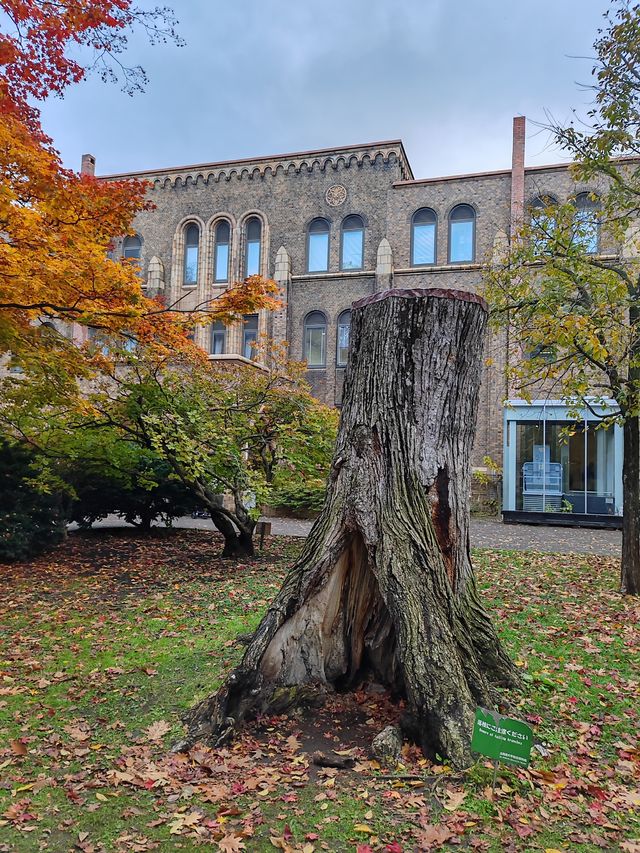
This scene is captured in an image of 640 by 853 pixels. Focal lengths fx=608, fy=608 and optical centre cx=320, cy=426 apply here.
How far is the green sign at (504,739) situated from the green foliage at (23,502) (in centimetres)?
909

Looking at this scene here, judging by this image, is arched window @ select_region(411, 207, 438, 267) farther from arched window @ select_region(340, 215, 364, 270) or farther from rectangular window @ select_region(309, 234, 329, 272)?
rectangular window @ select_region(309, 234, 329, 272)

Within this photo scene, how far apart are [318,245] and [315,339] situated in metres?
4.27

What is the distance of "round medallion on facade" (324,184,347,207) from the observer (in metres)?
26.8

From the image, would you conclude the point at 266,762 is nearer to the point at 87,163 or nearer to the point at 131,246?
the point at 131,246

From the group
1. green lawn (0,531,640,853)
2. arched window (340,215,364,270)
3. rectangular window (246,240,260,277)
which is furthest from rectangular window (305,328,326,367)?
green lawn (0,531,640,853)

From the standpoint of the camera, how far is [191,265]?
1140 inches

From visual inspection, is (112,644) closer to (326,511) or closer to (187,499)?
(326,511)

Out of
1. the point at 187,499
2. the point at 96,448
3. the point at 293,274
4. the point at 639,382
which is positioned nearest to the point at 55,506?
the point at 96,448

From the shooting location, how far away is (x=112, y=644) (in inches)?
253

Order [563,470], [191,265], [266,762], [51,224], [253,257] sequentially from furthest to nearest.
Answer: [191,265] < [253,257] < [563,470] < [51,224] < [266,762]

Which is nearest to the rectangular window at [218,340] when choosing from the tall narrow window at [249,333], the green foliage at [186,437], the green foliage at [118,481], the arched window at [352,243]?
the tall narrow window at [249,333]

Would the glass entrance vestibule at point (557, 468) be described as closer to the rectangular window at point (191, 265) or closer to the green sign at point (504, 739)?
the rectangular window at point (191, 265)

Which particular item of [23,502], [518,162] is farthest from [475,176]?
[23,502]

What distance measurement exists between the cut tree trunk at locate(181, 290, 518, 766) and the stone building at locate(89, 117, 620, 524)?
1991 centimetres
